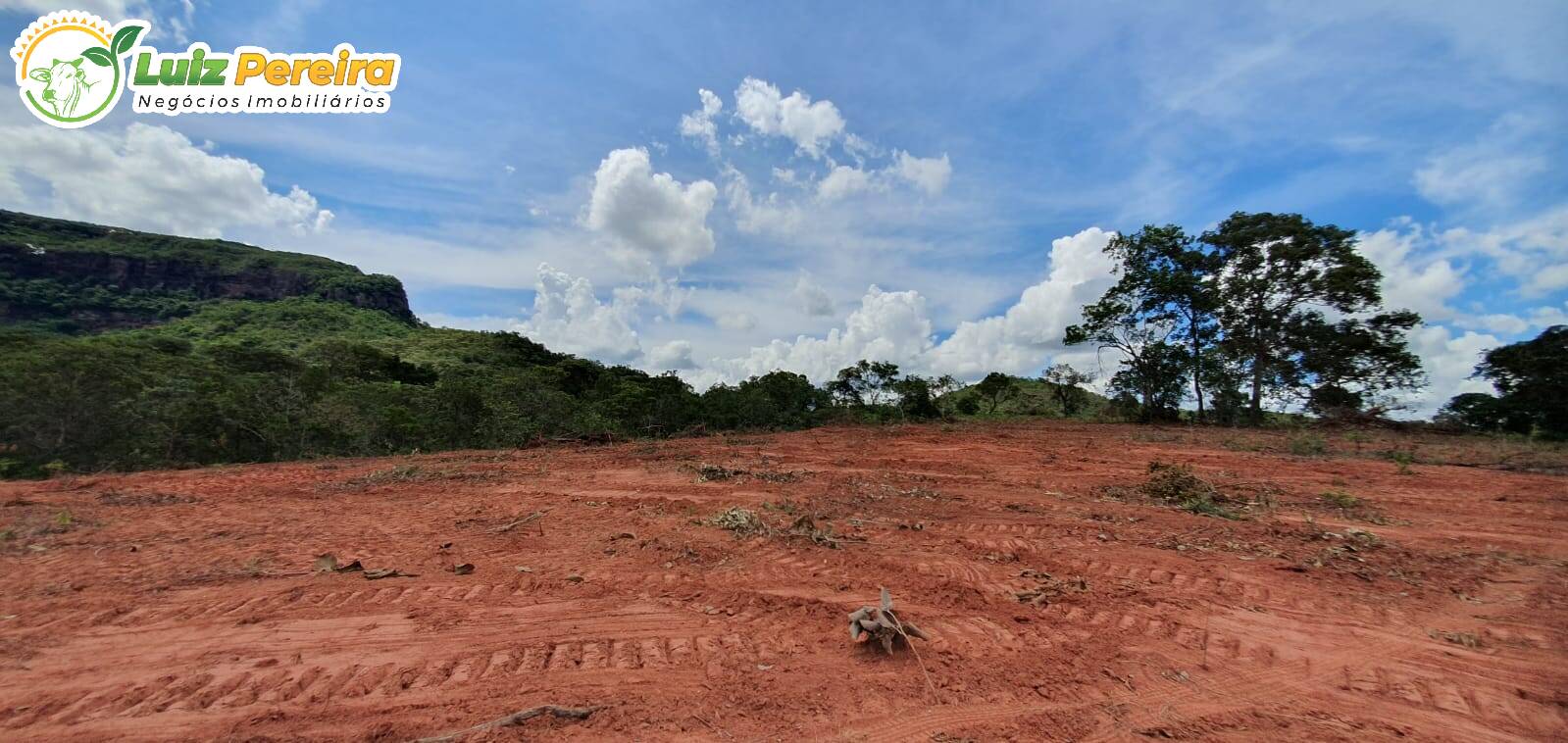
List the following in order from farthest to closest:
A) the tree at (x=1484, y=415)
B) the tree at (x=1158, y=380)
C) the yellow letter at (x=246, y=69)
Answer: the tree at (x=1158, y=380) → the tree at (x=1484, y=415) → the yellow letter at (x=246, y=69)

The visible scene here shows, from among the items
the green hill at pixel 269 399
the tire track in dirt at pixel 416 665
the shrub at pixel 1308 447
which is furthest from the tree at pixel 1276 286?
the tire track in dirt at pixel 416 665

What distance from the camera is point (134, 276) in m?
63.2

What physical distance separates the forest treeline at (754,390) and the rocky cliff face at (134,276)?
40926 millimetres

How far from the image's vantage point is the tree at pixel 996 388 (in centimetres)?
3083

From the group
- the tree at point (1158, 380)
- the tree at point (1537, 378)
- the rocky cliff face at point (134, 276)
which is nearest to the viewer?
the tree at point (1537, 378)

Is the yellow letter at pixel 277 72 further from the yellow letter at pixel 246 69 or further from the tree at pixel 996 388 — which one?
the tree at pixel 996 388

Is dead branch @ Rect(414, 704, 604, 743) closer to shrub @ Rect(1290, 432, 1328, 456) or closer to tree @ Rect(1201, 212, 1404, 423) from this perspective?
shrub @ Rect(1290, 432, 1328, 456)

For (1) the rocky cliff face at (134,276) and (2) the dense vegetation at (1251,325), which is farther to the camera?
(1) the rocky cliff face at (134,276)

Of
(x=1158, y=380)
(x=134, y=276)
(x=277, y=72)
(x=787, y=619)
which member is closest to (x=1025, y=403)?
(x=1158, y=380)

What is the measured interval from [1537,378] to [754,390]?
25.6m

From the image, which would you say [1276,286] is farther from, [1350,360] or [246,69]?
Result: [246,69]

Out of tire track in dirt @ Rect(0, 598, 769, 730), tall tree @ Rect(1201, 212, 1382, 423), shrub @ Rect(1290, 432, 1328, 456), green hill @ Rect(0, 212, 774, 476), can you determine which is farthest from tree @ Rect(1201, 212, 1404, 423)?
tire track in dirt @ Rect(0, 598, 769, 730)

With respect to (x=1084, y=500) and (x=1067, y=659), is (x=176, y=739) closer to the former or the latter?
(x=1067, y=659)

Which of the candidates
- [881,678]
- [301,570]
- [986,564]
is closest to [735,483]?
[986,564]
